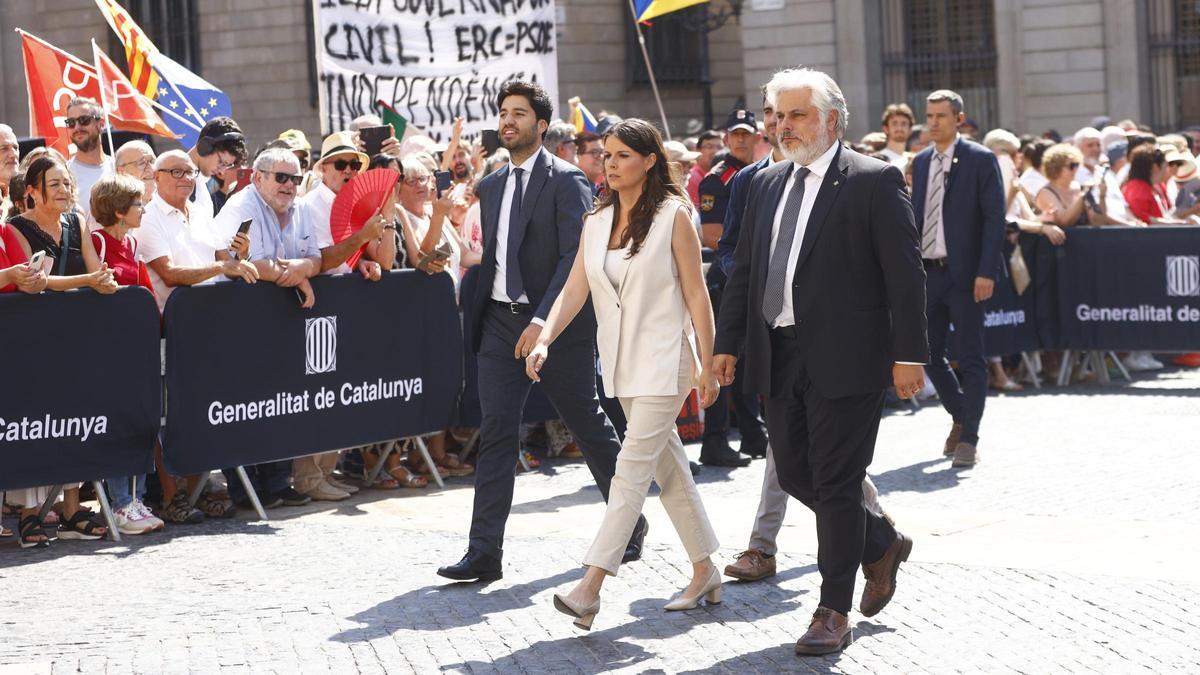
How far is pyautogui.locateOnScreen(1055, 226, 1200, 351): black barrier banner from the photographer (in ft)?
48.2

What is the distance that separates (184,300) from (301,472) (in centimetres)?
140

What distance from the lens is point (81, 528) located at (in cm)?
891

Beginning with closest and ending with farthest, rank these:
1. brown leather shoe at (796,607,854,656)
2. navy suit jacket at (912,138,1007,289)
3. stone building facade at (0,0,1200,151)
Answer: brown leather shoe at (796,607,854,656)
navy suit jacket at (912,138,1007,289)
stone building facade at (0,0,1200,151)

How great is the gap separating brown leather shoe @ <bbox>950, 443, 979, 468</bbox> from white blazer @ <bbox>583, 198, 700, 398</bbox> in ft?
13.2

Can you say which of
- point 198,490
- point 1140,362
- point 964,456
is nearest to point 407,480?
point 198,490

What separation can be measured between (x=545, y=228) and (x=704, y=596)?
6.02ft

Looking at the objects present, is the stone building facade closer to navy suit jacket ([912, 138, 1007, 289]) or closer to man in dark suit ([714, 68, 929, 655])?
navy suit jacket ([912, 138, 1007, 289])

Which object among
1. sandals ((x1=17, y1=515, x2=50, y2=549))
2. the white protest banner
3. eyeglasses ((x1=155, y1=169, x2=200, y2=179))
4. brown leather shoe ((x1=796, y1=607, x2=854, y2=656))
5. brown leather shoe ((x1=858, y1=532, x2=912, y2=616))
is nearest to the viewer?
brown leather shoe ((x1=796, y1=607, x2=854, y2=656))

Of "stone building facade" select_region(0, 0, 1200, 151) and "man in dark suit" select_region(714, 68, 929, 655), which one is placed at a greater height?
"stone building facade" select_region(0, 0, 1200, 151)

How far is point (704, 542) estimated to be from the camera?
683 centimetres

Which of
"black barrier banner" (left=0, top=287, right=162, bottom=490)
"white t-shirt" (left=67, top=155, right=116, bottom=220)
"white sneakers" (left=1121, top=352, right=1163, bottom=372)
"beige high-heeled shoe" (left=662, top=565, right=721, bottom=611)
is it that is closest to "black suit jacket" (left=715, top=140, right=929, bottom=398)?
"beige high-heeled shoe" (left=662, top=565, right=721, bottom=611)

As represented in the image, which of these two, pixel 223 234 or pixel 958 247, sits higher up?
pixel 223 234

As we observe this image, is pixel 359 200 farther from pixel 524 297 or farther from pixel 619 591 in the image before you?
pixel 619 591

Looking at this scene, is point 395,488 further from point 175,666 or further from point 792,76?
point 792,76
